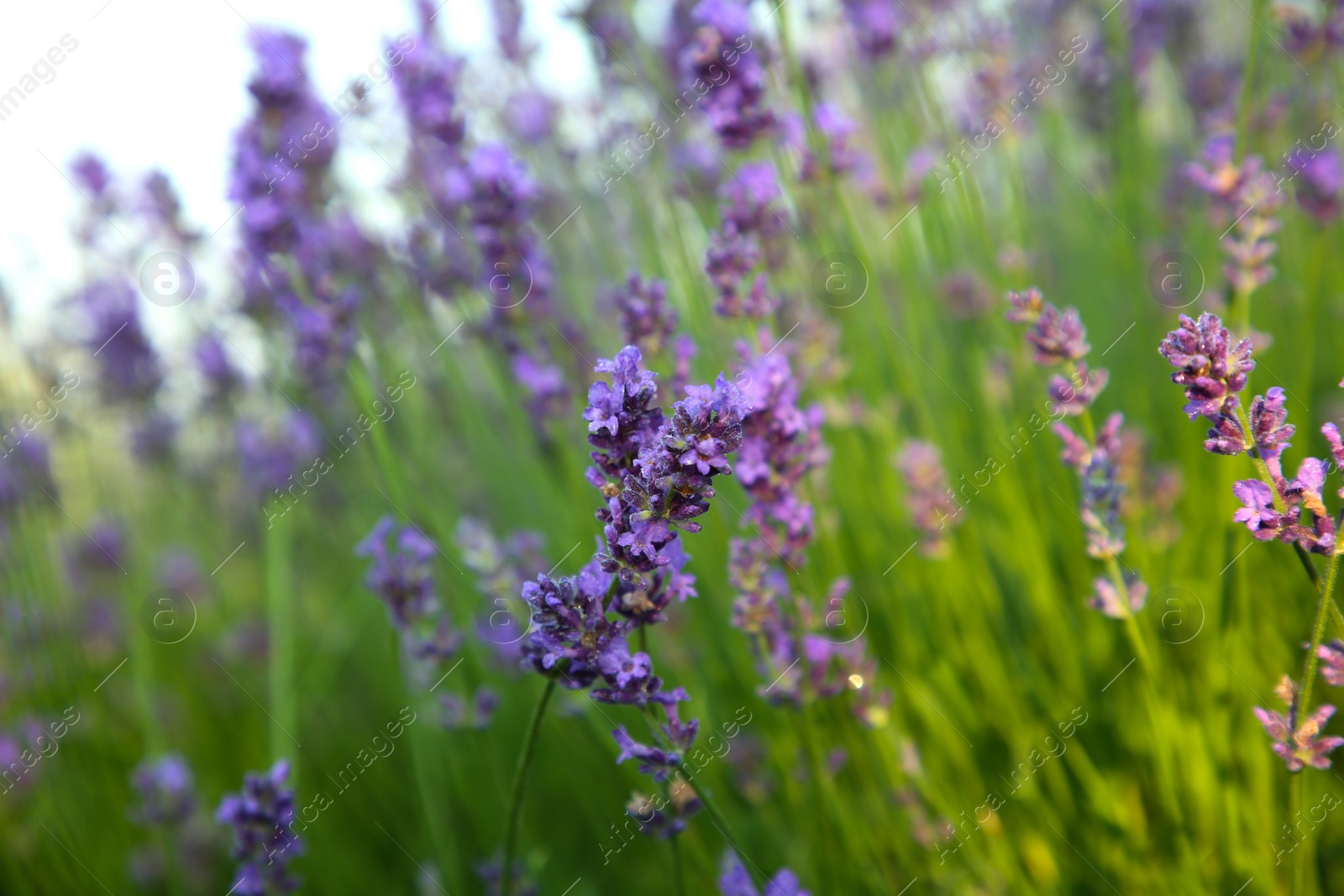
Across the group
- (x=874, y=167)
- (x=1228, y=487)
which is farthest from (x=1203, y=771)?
(x=874, y=167)

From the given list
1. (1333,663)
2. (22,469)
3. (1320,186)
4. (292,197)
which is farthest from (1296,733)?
(22,469)

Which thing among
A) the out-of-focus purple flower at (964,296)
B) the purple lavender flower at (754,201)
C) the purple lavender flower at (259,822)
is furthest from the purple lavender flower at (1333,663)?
the out-of-focus purple flower at (964,296)

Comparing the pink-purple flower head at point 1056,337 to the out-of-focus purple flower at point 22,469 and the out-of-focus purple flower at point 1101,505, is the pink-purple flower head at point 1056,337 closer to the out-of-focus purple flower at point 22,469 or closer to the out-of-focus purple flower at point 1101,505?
the out-of-focus purple flower at point 1101,505

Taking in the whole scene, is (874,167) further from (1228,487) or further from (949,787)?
(949,787)

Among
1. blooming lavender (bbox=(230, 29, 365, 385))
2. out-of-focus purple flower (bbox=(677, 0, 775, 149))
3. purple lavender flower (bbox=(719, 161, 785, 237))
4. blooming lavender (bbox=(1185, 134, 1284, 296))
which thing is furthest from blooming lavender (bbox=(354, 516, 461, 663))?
blooming lavender (bbox=(1185, 134, 1284, 296))

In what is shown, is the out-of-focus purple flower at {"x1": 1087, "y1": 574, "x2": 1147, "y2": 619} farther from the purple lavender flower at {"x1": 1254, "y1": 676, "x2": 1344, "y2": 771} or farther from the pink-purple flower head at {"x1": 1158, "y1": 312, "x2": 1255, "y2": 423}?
the pink-purple flower head at {"x1": 1158, "y1": 312, "x2": 1255, "y2": 423}

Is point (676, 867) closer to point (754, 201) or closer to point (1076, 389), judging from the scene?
point (1076, 389)
